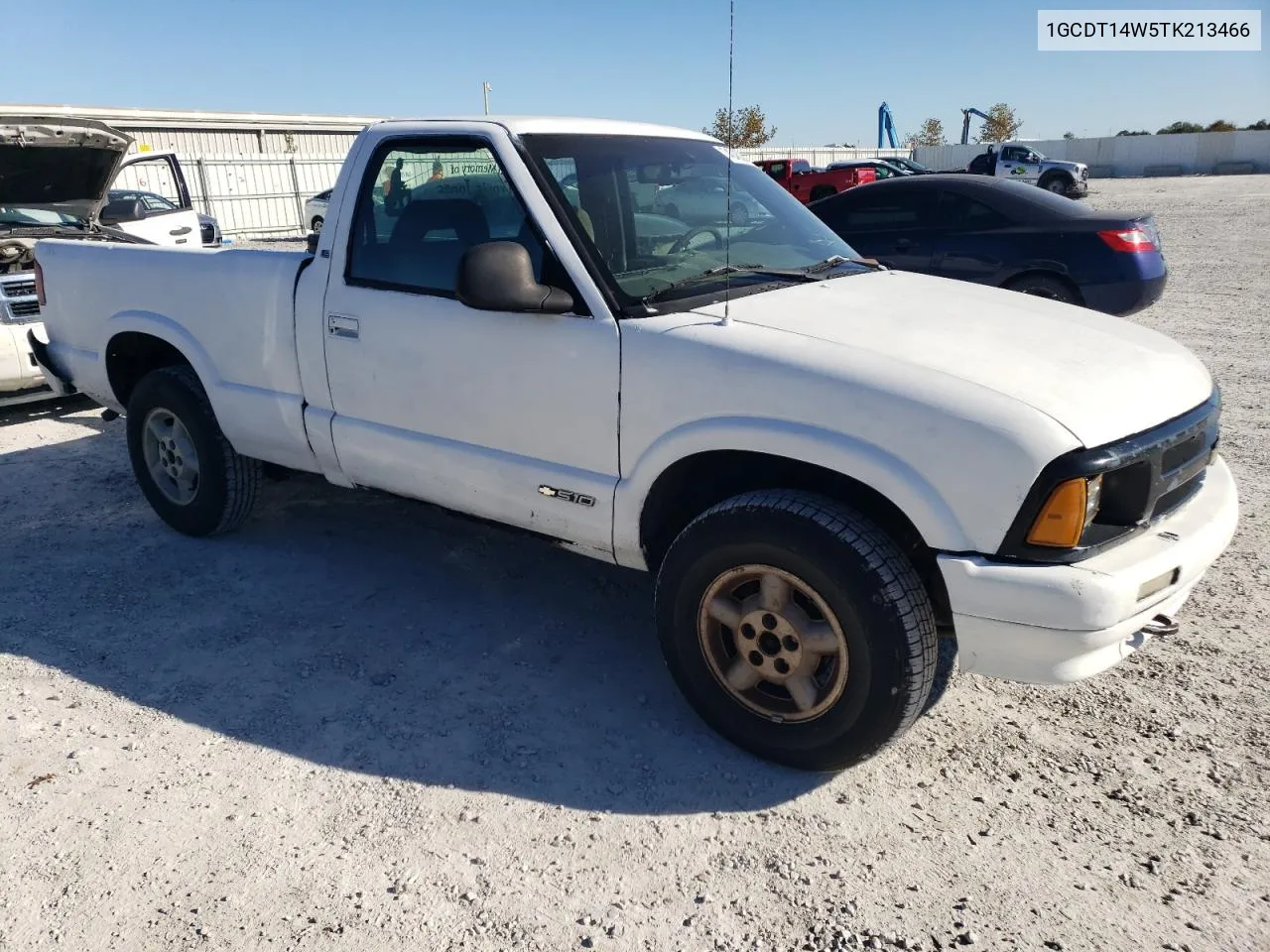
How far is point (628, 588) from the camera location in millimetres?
4293

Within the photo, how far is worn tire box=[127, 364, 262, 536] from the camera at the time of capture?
4516mm

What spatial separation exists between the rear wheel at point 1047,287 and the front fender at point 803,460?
235 inches

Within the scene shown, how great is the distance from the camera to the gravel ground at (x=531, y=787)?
2.40 m

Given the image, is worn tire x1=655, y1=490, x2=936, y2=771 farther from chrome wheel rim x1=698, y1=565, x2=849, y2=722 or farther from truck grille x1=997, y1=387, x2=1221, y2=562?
truck grille x1=997, y1=387, x2=1221, y2=562

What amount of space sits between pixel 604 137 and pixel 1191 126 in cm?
8183

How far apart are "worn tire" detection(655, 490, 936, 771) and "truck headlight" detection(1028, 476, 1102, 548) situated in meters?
0.38

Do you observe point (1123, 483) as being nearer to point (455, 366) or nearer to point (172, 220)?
point (455, 366)

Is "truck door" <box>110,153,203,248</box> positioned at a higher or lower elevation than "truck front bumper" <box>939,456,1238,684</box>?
higher

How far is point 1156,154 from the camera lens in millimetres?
54281

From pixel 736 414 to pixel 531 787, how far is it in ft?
4.34

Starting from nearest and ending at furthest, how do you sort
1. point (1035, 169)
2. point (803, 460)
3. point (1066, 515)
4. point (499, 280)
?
point (1066, 515) → point (803, 460) → point (499, 280) → point (1035, 169)

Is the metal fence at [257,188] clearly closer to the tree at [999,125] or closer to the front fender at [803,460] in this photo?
the front fender at [803,460]

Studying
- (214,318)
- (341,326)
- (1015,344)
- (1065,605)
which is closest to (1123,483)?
(1065,605)

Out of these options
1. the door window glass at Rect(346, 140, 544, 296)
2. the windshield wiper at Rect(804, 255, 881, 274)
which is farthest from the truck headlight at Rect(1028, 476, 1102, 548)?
the door window glass at Rect(346, 140, 544, 296)
